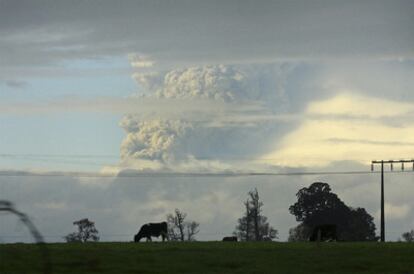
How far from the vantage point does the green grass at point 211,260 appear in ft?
133

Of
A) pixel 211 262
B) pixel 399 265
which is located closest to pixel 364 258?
pixel 399 265

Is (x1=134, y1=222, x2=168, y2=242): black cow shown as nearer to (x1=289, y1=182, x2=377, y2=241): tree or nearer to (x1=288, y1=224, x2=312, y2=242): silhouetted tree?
(x1=288, y1=224, x2=312, y2=242): silhouetted tree

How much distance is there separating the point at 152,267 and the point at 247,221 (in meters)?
129

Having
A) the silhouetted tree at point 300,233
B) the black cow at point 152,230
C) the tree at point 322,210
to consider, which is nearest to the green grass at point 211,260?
the black cow at point 152,230

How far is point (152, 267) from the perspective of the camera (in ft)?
134

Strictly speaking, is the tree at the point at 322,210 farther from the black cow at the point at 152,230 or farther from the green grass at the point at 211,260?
the green grass at the point at 211,260

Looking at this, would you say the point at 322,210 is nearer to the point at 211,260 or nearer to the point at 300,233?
the point at 300,233

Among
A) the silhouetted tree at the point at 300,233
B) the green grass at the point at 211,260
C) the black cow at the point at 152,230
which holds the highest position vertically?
the silhouetted tree at the point at 300,233

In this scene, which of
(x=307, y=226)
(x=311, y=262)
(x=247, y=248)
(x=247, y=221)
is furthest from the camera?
(x=247, y=221)

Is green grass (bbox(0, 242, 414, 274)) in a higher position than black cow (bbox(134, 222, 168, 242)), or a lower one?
lower

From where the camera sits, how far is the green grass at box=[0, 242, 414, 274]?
4044 centimetres

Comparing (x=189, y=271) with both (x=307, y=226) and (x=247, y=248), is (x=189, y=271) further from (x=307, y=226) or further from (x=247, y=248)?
(x=307, y=226)

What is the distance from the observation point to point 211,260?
42.9m

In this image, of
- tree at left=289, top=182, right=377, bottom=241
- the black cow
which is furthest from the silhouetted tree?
the black cow
